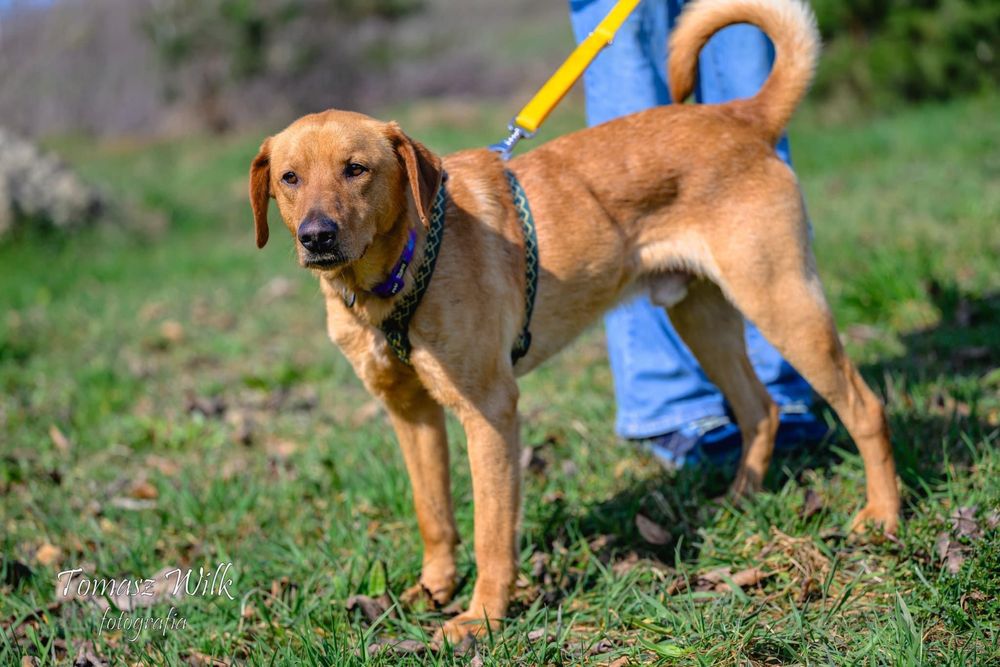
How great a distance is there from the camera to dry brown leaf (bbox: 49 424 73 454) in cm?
457

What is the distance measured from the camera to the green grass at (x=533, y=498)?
2.63 m

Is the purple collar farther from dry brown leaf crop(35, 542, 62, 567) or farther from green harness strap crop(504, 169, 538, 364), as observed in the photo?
dry brown leaf crop(35, 542, 62, 567)

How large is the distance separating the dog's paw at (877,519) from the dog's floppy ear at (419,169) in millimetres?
1674

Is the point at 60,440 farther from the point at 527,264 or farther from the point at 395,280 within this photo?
the point at 527,264

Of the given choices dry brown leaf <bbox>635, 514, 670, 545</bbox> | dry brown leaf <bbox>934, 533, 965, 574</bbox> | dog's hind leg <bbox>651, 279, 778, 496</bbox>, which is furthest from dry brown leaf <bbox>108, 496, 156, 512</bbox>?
dry brown leaf <bbox>934, 533, 965, 574</bbox>

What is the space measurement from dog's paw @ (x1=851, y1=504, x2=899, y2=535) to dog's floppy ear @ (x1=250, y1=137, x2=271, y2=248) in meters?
2.09

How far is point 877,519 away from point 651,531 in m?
0.72

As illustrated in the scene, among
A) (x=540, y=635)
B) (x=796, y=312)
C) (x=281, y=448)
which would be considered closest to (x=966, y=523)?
(x=796, y=312)

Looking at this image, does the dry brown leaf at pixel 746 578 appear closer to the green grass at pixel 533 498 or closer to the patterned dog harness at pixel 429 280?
the green grass at pixel 533 498

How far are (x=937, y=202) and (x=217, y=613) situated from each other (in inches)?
228

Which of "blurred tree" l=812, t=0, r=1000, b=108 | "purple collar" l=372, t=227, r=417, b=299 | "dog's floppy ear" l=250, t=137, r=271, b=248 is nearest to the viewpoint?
"purple collar" l=372, t=227, r=417, b=299

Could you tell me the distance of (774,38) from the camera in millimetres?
3369

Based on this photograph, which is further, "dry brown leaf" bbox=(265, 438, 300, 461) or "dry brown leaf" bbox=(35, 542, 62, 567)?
"dry brown leaf" bbox=(265, 438, 300, 461)

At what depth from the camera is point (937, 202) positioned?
6781 mm
